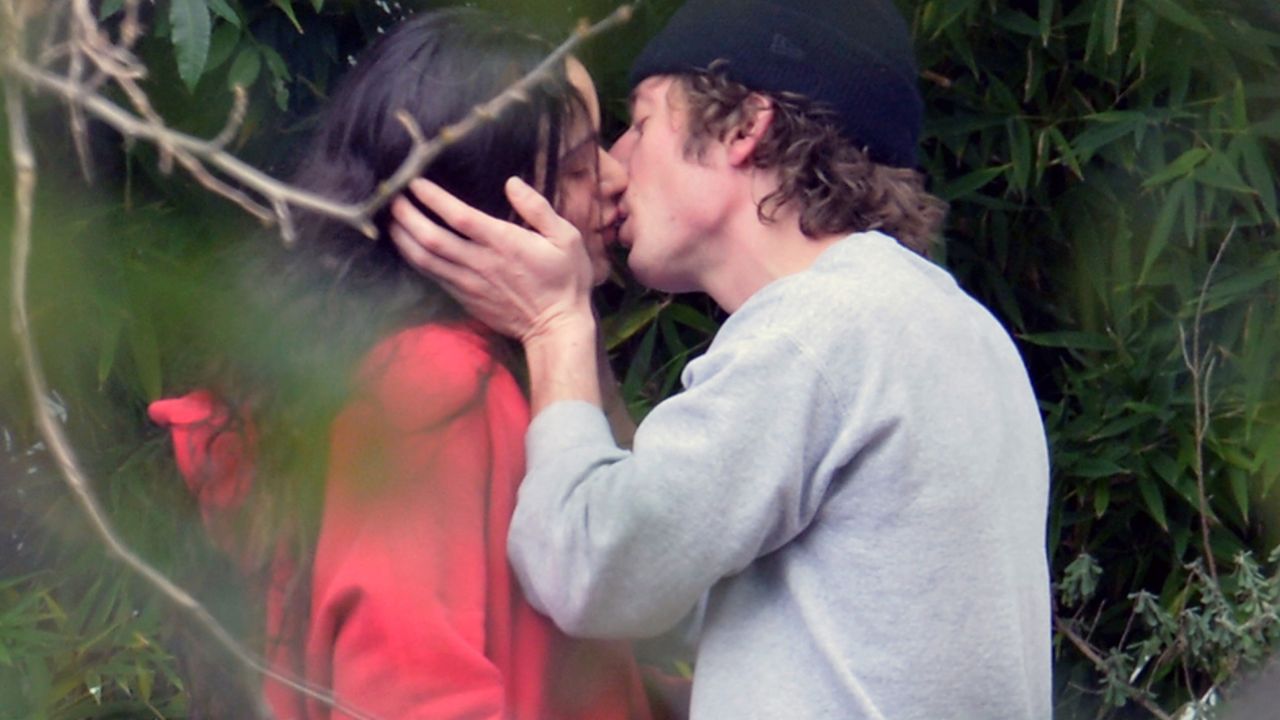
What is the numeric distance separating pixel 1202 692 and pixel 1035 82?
108 cm

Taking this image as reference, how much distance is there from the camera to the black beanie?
156 centimetres

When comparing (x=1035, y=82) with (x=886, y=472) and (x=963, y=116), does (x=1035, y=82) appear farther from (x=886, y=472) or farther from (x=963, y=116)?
(x=886, y=472)

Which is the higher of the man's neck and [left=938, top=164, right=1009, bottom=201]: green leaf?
the man's neck

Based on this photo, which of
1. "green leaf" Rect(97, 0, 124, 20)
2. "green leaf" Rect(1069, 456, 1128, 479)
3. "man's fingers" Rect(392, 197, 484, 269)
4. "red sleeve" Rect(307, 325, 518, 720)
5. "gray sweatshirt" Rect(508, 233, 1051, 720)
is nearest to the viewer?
"red sleeve" Rect(307, 325, 518, 720)

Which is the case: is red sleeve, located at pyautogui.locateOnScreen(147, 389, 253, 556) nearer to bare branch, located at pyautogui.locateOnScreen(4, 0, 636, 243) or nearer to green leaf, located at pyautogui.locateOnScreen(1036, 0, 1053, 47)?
bare branch, located at pyautogui.locateOnScreen(4, 0, 636, 243)

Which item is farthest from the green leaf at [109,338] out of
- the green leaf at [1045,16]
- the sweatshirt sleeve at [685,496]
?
the green leaf at [1045,16]

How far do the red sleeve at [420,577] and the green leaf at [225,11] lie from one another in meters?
0.53

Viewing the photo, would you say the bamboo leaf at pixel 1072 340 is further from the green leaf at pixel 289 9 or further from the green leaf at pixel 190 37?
the green leaf at pixel 190 37

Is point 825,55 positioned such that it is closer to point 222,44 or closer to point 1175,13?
point 222,44

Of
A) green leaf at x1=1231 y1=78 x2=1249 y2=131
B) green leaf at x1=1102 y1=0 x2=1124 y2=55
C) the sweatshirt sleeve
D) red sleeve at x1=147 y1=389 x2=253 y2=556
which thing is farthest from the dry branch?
green leaf at x1=1231 y1=78 x2=1249 y2=131

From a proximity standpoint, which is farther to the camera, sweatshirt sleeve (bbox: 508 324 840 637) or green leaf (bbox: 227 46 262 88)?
green leaf (bbox: 227 46 262 88)

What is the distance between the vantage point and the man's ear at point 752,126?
5.18 feet

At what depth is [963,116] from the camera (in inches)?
95.5

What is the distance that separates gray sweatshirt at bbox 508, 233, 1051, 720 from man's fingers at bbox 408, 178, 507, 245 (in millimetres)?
171
